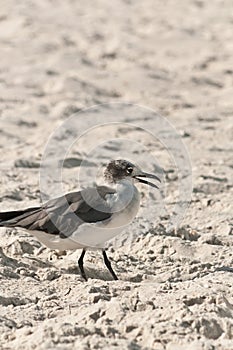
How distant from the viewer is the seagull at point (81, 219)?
4938 mm

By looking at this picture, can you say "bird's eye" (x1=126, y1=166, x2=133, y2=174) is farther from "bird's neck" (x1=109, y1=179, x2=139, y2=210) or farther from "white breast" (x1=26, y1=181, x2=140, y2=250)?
"white breast" (x1=26, y1=181, x2=140, y2=250)

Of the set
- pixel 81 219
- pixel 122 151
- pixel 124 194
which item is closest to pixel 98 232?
pixel 81 219

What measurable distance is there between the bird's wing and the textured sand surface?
0.83 ft

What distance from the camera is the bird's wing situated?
4.96 m

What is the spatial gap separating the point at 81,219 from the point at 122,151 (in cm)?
310

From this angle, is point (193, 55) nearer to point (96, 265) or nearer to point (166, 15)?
point (166, 15)

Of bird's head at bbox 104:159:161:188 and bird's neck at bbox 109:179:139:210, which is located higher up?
bird's head at bbox 104:159:161:188

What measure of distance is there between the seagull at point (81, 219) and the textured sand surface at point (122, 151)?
0.20 meters

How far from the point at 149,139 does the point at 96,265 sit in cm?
338

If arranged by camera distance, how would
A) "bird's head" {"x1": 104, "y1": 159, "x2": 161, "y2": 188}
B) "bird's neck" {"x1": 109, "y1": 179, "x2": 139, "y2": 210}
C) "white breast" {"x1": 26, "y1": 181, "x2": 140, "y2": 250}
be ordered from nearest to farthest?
"white breast" {"x1": 26, "y1": 181, "x2": 140, "y2": 250}, "bird's neck" {"x1": 109, "y1": 179, "x2": 139, "y2": 210}, "bird's head" {"x1": 104, "y1": 159, "x2": 161, "y2": 188}

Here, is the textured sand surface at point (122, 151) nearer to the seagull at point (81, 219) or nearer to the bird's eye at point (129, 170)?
the seagull at point (81, 219)

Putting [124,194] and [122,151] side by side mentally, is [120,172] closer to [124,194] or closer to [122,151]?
[124,194]

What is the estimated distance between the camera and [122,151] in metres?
8.02

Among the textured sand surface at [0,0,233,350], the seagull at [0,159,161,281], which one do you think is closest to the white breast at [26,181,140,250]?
the seagull at [0,159,161,281]
